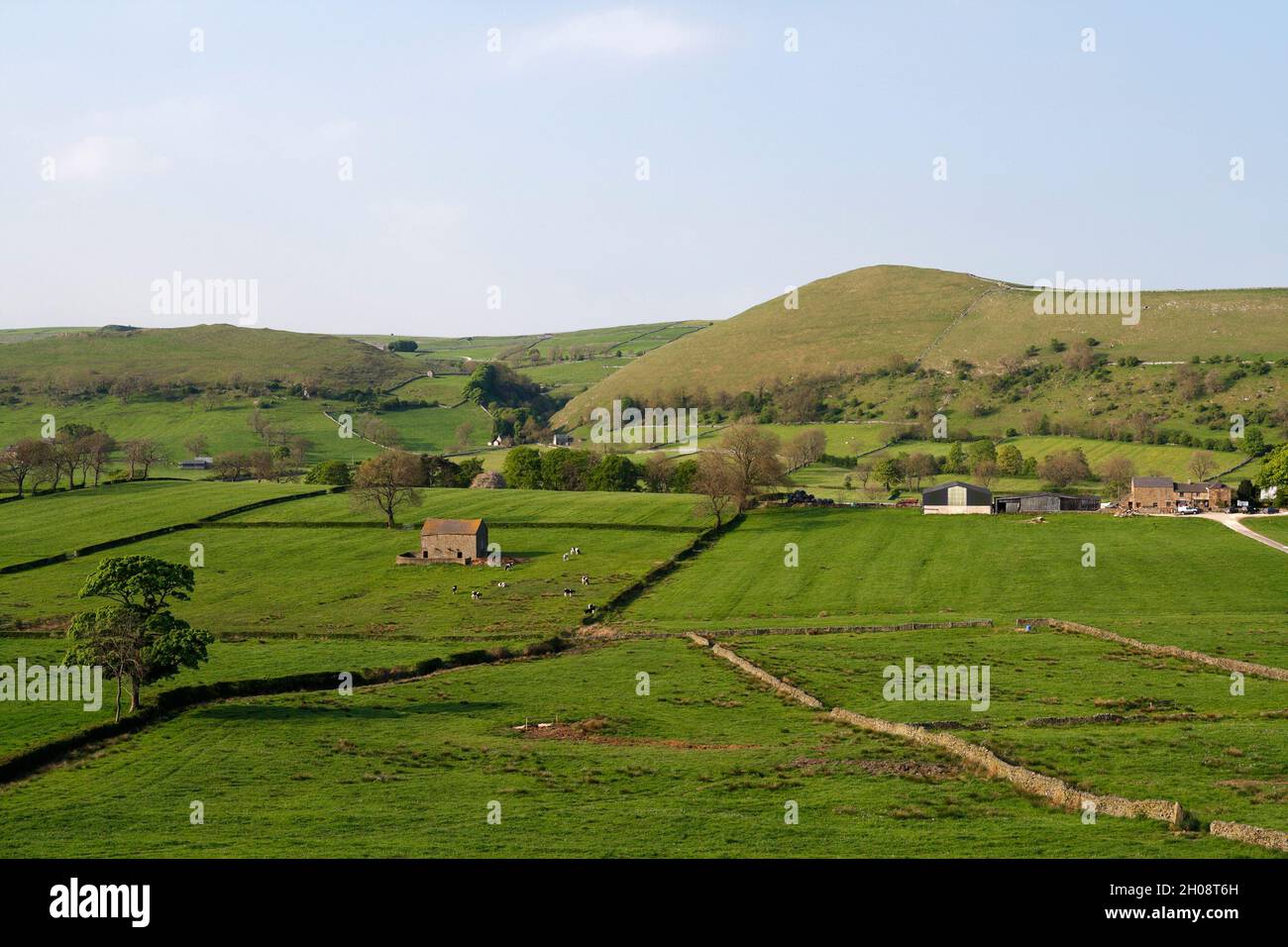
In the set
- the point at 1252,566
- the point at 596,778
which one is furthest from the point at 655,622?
the point at 1252,566

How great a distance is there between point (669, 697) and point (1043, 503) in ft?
304

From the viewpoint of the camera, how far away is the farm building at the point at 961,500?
133 meters

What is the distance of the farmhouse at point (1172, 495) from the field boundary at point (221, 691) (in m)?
93.8

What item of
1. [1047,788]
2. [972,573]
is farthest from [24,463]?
[1047,788]

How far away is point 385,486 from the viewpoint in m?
126

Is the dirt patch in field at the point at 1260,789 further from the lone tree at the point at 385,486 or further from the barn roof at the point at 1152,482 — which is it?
the barn roof at the point at 1152,482

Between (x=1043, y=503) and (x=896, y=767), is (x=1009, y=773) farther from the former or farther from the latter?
(x=1043, y=503)

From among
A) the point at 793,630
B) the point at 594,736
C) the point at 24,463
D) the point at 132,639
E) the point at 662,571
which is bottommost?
the point at 594,736

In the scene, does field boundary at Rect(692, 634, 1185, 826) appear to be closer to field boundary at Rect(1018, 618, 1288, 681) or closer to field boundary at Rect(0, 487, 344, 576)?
field boundary at Rect(1018, 618, 1288, 681)

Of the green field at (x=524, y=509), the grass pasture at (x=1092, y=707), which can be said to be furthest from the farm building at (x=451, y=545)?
the grass pasture at (x=1092, y=707)

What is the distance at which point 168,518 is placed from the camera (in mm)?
126188

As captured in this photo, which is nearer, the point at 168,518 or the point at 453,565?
the point at 453,565
